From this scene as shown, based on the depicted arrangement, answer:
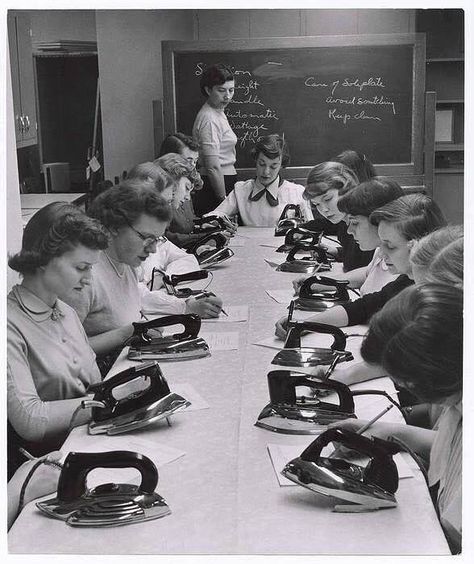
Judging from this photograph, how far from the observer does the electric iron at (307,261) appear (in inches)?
Answer: 159

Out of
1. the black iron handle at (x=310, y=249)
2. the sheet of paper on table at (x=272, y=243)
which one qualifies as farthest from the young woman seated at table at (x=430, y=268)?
the sheet of paper on table at (x=272, y=243)

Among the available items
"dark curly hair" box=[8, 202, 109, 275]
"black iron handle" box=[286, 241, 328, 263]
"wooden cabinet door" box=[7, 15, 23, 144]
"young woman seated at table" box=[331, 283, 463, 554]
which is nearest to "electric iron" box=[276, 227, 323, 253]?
"black iron handle" box=[286, 241, 328, 263]

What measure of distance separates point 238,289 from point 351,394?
1.62 meters

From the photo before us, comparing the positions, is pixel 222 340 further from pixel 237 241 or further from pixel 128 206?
pixel 237 241

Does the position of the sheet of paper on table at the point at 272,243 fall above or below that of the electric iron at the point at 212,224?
below

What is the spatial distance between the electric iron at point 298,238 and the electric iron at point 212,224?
0.44 m

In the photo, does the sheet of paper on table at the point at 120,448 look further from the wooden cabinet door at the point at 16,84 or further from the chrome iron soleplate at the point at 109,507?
the wooden cabinet door at the point at 16,84

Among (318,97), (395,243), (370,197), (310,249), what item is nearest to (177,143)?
(310,249)

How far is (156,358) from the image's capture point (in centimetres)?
259

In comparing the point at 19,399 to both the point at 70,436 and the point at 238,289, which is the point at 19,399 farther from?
the point at 238,289

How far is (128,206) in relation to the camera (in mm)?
2963

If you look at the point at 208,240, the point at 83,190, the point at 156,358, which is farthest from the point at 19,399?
the point at 208,240

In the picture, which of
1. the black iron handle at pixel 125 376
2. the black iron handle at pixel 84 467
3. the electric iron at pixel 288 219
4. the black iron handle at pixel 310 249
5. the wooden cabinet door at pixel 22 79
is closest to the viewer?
the black iron handle at pixel 84 467
